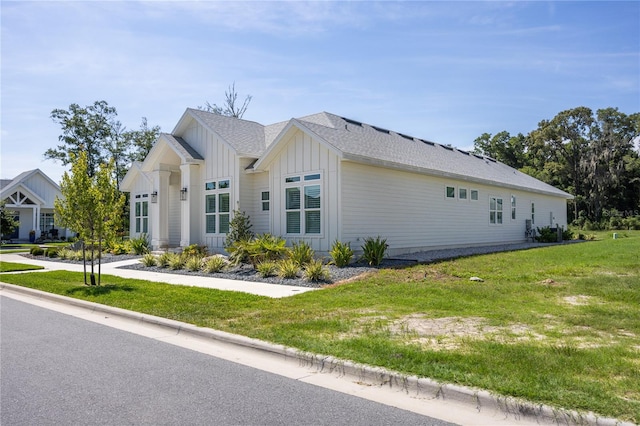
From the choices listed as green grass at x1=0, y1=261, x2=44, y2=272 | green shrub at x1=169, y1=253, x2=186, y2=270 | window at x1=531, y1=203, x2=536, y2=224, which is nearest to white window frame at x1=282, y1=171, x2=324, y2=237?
green shrub at x1=169, y1=253, x2=186, y2=270

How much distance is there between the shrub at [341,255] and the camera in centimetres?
1454

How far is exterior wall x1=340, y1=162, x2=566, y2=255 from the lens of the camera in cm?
1614

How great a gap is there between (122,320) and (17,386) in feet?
12.4

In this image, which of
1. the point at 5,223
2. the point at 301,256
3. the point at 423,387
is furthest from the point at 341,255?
the point at 5,223

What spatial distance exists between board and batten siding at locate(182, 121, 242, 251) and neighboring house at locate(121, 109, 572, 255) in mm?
43

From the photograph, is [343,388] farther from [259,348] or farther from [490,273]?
[490,273]

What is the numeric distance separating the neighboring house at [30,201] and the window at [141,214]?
18.9m

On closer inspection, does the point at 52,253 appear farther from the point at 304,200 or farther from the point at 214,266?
the point at 304,200

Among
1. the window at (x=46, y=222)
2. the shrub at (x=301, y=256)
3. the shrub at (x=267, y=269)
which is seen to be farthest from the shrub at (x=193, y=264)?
the window at (x=46, y=222)

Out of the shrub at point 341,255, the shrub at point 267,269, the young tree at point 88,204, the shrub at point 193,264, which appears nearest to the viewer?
the young tree at point 88,204

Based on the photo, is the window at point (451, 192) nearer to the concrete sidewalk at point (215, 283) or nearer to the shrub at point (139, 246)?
the concrete sidewalk at point (215, 283)

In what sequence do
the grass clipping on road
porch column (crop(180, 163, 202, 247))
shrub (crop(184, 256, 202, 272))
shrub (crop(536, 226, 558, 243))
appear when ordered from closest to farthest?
the grass clipping on road < shrub (crop(184, 256, 202, 272)) < porch column (crop(180, 163, 202, 247)) < shrub (crop(536, 226, 558, 243))

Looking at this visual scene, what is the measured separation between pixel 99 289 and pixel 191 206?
8.81 meters

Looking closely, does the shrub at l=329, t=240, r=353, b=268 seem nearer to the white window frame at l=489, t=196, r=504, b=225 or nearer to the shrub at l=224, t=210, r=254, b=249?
the shrub at l=224, t=210, r=254, b=249
